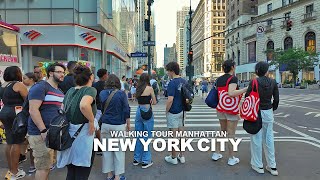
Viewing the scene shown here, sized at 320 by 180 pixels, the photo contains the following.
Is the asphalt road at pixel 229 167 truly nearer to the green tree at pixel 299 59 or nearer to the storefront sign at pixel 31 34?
the storefront sign at pixel 31 34

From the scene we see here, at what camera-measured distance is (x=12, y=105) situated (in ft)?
17.8

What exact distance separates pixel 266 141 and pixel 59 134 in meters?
3.81

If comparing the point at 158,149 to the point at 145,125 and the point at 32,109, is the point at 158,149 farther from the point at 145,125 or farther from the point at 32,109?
the point at 32,109

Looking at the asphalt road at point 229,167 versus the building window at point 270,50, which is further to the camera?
the building window at point 270,50

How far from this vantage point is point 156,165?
632 centimetres

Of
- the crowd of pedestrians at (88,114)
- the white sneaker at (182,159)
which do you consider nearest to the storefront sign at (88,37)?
the crowd of pedestrians at (88,114)

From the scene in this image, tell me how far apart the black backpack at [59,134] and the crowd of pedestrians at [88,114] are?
0.27ft

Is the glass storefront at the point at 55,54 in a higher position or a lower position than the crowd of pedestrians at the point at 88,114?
higher

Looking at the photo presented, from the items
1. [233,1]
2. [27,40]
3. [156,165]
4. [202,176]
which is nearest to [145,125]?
[156,165]

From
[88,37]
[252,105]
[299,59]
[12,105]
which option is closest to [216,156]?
[252,105]

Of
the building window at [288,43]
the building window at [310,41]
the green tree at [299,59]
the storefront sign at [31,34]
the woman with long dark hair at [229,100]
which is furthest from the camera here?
the building window at [288,43]

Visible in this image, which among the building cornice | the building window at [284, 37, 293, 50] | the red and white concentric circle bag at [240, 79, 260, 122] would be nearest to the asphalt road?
the red and white concentric circle bag at [240, 79, 260, 122]

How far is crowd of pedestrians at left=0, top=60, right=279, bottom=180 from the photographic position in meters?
4.00

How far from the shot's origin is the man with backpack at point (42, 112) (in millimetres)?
4207
